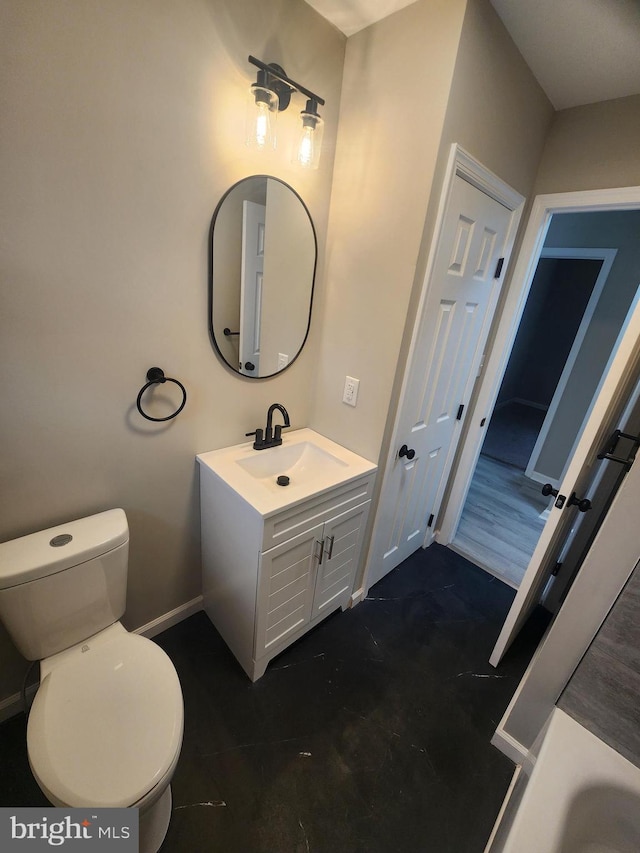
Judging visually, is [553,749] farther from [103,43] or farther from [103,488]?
[103,43]

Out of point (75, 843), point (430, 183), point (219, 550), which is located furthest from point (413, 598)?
point (430, 183)

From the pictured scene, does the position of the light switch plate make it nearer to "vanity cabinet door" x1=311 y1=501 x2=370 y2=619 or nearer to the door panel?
the door panel

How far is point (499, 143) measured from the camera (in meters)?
1.46

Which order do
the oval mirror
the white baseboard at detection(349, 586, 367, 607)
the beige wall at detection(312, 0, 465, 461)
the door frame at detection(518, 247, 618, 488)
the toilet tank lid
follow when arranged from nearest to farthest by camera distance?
1. the toilet tank lid
2. the beige wall at detection(312, 0, 465, 461)
3. the oval mirror
4. the white baseboard at detection(349, 586, 367, 607)
5. the door frame at detection(518, 247, 618, 488)

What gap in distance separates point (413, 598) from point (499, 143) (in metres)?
2.30

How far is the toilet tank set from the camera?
1.00 metres

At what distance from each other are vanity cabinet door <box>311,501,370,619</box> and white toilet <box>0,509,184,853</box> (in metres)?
0.70

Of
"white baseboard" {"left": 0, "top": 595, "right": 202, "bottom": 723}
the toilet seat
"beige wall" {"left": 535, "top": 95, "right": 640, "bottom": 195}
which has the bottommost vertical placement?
"white baseboard" {"left": 0, "top": 595, "right": 202, "bottom": 723}

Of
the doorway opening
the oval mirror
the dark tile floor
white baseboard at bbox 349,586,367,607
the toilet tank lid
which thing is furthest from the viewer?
the doorway opening

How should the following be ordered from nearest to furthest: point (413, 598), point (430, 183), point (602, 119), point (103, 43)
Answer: point (103, 43) → point (430, 183) → point (602, 119) → point (413, 598)

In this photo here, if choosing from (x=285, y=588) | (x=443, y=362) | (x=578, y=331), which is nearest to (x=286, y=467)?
(x=285, y=588)

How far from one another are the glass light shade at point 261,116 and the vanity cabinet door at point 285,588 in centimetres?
146

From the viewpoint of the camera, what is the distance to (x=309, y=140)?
1286mm

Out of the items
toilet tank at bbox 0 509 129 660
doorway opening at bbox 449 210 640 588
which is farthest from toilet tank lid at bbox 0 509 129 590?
doorway opening at bbox 449 210 640 588
